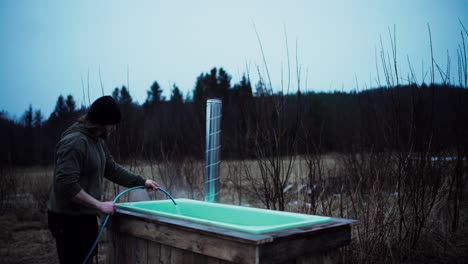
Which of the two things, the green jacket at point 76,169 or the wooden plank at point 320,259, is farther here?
the green jacket at point 76,169

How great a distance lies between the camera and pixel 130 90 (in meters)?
5.26

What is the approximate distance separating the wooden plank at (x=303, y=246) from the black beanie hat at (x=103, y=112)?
131 cm

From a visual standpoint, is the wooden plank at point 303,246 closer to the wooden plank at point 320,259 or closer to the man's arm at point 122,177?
the wooden plank at point 320,259

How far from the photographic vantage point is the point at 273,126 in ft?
14.0

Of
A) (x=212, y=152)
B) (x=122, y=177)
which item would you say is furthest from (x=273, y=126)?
(x=122, y=177)

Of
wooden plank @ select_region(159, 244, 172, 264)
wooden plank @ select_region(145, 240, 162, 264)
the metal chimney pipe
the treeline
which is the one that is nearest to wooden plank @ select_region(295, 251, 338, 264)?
wooden plank @ select_region(159, 244, 172, 264)

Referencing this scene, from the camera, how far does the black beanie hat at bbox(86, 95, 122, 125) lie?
8.46 feet

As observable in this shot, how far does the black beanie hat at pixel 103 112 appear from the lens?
2578mm

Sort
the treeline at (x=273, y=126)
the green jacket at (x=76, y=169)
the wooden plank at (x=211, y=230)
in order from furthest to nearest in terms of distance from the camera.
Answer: the treeline at (x=273, y=126) → the green jacket at (x=76, y=169) → the wooden plank at (x=211, y=230)

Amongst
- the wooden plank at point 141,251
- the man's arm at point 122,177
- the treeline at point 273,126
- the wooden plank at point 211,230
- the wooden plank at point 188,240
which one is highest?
the treeline at point 273,126

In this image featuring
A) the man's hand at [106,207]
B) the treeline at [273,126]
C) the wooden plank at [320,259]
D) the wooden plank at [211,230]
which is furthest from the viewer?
the treeline at [273,126]

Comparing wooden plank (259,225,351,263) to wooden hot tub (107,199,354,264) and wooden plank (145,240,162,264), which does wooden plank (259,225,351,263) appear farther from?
wooden plank (145,240,162,264)

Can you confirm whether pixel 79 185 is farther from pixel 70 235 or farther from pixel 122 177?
pixel 122 177

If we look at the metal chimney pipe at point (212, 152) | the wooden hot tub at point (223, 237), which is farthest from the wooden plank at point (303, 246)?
the metal chimney pipe at point (212, 152)
